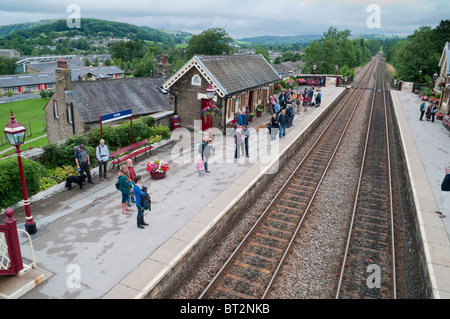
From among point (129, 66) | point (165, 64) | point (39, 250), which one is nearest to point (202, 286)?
point (39, 250)

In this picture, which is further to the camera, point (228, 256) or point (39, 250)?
point (228, 256)

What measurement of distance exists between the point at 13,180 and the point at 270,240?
8.17 metres

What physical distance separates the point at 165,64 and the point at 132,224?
23.5 metres

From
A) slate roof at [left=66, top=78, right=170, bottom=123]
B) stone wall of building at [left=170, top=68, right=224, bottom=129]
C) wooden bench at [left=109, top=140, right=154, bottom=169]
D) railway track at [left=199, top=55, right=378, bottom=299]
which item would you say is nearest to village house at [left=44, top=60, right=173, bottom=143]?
slate roof at [left=66, top=78, right=170, bottom=123]

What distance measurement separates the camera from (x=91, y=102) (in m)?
23.7

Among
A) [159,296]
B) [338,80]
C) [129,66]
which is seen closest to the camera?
[159,296]

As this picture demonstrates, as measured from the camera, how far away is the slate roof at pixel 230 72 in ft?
65.5

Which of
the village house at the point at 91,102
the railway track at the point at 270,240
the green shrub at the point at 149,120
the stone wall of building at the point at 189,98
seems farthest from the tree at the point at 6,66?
the railway track at the point at 270,240

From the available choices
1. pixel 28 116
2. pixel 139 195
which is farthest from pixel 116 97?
pixel 28 116

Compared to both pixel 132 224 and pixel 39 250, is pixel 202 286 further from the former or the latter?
pixel 39 250

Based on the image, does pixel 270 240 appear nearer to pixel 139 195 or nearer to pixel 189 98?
pixel 139 195

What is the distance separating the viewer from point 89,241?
9.18 m

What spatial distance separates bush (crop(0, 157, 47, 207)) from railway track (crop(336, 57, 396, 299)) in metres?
9.74
